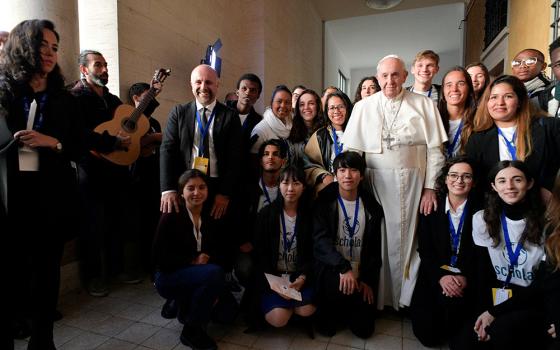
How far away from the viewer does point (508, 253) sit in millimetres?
2137

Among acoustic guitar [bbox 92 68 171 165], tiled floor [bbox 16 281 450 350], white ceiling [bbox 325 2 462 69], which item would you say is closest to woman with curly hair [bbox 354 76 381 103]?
acoustic guitar [bbox 92 68 171 165]

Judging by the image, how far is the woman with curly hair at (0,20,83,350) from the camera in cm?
184

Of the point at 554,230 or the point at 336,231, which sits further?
the point at 336,231

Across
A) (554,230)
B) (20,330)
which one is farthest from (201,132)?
(554,230)

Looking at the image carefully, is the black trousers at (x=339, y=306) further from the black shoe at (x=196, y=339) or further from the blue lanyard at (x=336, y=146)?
the blue lanyard at (x=336, y=146)

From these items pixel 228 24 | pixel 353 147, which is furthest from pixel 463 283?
pixel 228 24

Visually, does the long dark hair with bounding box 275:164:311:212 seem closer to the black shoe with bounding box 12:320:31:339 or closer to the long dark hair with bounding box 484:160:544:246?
the long dark hair with bounding box 484:160:544:246

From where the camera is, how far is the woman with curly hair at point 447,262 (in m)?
2.31

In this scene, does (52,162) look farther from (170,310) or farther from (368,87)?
(368,87)

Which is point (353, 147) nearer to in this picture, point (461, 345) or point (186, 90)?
point (461, 345)

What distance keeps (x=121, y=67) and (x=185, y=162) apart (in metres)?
1.91

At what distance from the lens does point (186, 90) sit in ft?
17.1

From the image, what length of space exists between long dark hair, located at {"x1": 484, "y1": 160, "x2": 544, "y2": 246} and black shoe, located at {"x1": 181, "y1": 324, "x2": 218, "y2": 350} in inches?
75.0

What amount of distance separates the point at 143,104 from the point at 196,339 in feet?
7.16
